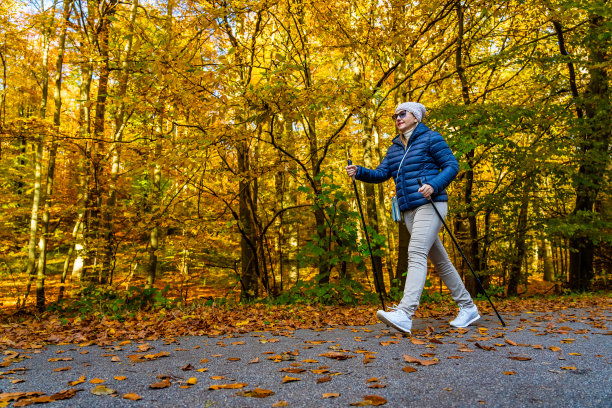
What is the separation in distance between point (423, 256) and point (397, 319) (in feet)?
2.09

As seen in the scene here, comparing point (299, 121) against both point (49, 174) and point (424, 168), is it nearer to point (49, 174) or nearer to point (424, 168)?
point (424, 168)

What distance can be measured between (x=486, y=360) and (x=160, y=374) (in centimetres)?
220

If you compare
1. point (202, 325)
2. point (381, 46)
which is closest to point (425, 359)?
point (202, 325)

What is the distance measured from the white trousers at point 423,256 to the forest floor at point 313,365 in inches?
13.2

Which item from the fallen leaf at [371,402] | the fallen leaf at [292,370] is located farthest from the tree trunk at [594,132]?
the fallen leaf at [371,402]

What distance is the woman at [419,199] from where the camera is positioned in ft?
11.3

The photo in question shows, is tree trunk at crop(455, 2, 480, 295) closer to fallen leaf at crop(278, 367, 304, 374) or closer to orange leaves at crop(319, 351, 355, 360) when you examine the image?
orange leaves at crop(319, 351, 355, 360)

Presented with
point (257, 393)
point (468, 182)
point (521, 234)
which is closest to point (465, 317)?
point (257, 393)

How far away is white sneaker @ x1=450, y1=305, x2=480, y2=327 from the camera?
382 centimetres

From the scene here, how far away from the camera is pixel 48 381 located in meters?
2.36

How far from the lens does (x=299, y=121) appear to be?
6.45m

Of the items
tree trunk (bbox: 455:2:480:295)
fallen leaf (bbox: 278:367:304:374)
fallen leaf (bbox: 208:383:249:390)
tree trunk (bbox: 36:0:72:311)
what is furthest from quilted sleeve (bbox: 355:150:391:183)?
tree trunk (bbox: 36:0:72:311)

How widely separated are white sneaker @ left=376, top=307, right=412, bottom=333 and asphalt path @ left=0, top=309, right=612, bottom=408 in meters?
0.11

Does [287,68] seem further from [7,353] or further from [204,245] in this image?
[204,245]
